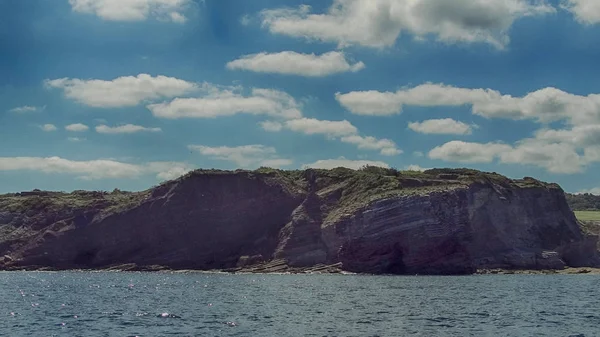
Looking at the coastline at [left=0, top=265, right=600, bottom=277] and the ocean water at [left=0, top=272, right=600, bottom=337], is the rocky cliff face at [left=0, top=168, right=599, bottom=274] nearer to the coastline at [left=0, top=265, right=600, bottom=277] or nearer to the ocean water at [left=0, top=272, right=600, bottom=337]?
the coastline at [left=0, top=265, right=600, bottom=277]

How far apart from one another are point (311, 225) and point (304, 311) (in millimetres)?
83867

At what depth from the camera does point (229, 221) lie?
151m

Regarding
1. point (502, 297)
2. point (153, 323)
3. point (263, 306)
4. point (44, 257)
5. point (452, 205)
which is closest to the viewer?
point (153, 323)

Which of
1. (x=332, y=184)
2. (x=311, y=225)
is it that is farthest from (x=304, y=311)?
(x=332, y=184)

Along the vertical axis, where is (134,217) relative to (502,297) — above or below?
above

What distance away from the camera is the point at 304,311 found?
56.8 meters

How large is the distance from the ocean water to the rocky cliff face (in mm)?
37570

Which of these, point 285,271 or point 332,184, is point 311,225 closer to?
point 285,271

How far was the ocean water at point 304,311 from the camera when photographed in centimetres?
4538

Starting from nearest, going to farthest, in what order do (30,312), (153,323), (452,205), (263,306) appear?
(153,323)
(30,312)
(263,306)
(452,205)

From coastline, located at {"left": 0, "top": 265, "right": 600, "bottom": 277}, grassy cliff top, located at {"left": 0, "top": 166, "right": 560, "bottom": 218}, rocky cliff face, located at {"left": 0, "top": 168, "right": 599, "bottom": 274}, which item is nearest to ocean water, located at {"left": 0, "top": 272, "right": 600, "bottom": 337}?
rocky cliff face, located at {"left": 0, "top": 168, "right": 599, "bottom": 274}

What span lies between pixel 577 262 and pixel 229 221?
74.9 m

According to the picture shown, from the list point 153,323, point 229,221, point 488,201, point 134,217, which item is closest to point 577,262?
point 488,201

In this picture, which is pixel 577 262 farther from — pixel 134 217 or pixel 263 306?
pixel 263 306
